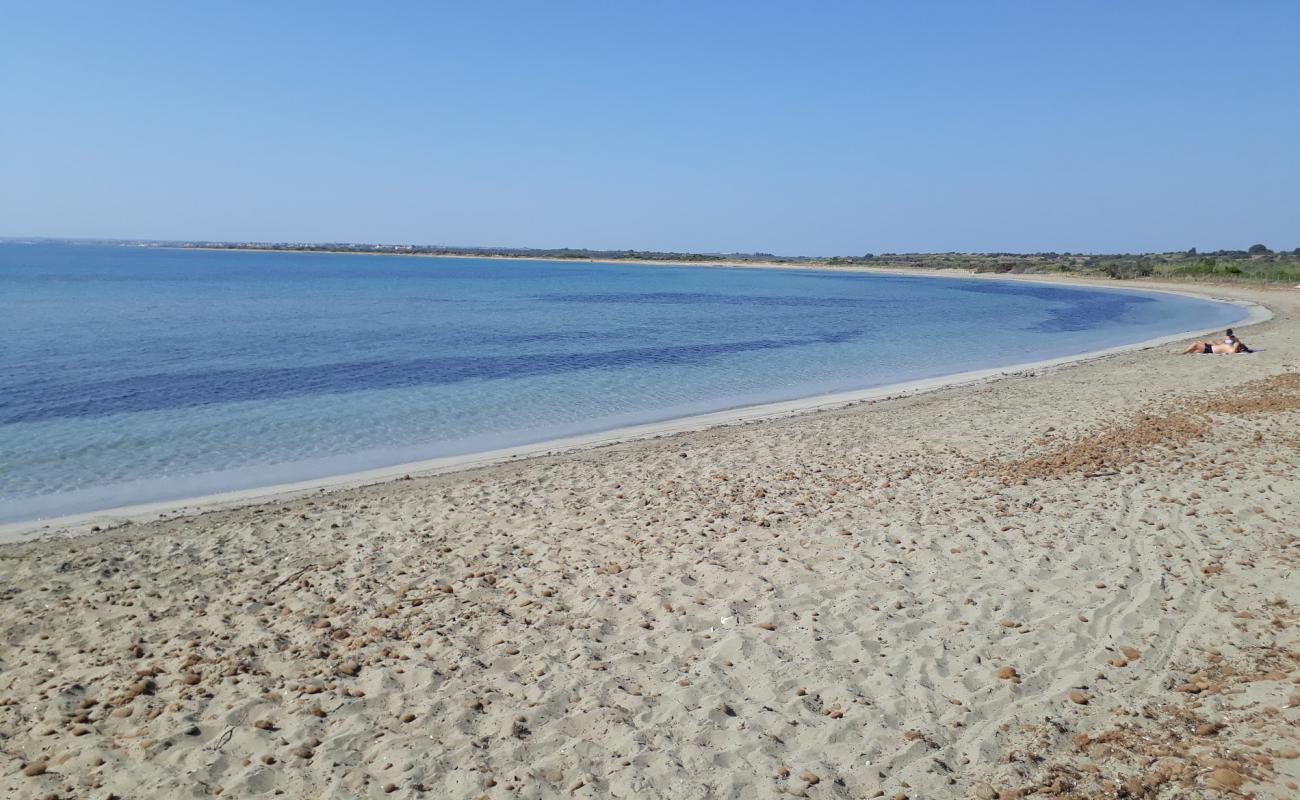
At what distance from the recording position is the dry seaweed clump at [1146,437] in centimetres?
1002

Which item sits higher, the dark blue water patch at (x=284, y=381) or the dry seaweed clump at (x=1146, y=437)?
the dry seaweed clump at (x=1146, y=437)

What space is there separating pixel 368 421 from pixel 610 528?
884 cm

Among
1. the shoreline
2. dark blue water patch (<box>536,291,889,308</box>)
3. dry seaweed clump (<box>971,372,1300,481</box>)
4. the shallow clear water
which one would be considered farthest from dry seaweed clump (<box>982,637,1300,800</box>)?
dark blue water patch (<box>536,291,889,308</box>)

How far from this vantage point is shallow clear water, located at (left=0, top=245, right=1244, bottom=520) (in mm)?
12812

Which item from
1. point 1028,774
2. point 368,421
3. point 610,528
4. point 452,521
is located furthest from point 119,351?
point 1028,774

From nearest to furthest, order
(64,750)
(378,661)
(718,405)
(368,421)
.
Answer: (64,750) → (378,661) → (368,421) → (718,405)

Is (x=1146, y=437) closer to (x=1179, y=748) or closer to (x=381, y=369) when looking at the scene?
(x=1179, y=748)

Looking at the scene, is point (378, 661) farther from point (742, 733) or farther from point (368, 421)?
point (368, 421)

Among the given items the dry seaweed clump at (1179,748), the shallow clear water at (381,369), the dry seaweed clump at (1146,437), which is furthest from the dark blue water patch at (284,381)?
the dry seaweed clump at (1179,748)

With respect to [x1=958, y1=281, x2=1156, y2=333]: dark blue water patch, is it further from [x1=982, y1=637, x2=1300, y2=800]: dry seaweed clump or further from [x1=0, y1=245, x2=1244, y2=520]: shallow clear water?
[x1=982, y1=637, x2=1300, y2=800]: dry seaweed clump

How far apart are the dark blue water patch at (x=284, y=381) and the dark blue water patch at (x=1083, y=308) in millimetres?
19436

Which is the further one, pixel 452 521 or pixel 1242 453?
pixel 1242 453

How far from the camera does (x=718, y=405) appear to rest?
1778 cm

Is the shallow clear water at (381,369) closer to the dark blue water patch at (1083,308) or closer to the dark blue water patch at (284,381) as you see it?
the dark blue water patch at (284,381)
